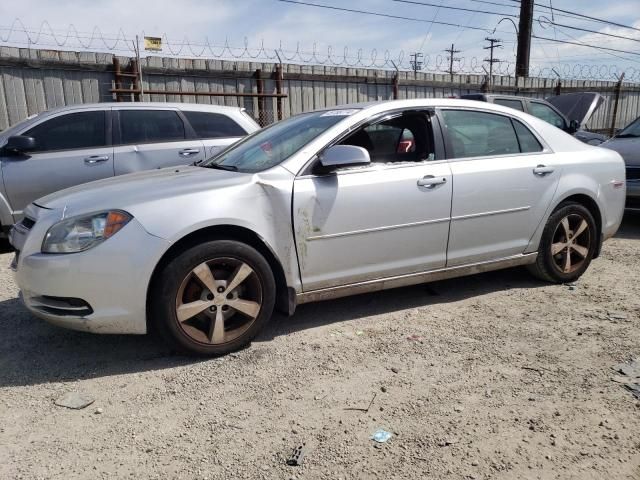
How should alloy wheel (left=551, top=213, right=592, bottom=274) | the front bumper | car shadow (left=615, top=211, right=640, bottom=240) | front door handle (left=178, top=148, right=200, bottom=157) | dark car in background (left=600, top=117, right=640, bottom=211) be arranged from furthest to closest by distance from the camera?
dark car in background (left=600, top=117, right=640, bottom=211)
car shadow (left=615, top=211, right=640, bottom=240)
front door handle (left=178, top=148, right=200, bottom=157)
alloy wheel (left=551, top=213, right=592, bottom=274)
the front bumper

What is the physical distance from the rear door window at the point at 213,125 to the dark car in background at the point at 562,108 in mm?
3475

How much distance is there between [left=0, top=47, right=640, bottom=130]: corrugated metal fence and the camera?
9156mm

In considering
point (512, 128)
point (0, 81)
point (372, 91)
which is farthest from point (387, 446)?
point (372, 91)

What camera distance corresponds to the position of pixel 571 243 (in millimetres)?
4629

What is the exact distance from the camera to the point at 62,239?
3047 millimetres

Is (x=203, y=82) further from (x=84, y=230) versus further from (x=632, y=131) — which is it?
(x=84, y=230)

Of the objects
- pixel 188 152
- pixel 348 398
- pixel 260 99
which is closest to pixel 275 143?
pixel 348 398

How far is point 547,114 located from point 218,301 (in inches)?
311

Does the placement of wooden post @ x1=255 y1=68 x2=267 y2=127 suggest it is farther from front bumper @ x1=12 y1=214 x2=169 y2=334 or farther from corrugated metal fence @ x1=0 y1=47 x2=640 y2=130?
front bumper @ x1=12 y1=214 x2=169 y2=334

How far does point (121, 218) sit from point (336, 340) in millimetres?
1604

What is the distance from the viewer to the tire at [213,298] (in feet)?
10.2

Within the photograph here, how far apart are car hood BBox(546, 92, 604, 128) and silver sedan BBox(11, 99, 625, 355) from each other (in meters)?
6.03

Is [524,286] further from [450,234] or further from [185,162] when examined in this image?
[185,162]

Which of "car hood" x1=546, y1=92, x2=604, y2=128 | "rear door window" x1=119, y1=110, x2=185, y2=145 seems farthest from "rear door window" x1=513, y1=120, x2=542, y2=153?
A: "car hood" x1=546, y1=92, x2=604, y2=128
